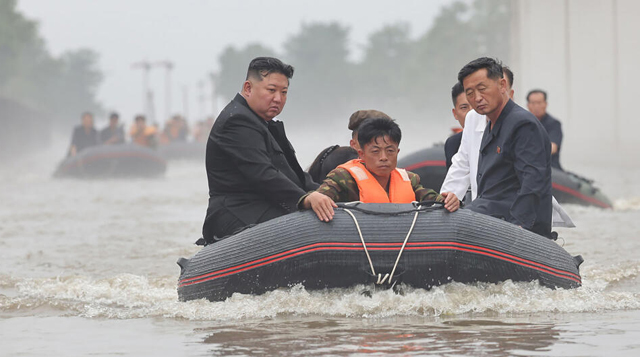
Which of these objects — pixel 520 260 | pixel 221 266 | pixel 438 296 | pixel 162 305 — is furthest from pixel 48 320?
pixel 520 260

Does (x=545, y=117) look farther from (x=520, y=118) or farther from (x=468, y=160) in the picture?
(x=520, y=118)

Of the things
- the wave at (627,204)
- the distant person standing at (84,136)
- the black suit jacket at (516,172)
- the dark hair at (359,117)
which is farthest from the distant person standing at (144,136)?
the black suit jacket at (516,172)

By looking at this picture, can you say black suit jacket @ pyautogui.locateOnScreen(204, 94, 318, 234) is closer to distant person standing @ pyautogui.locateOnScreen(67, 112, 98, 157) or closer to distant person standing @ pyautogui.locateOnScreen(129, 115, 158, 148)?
distant person standing @ pyautogui.locateOnScreen(67, 112, 98, 157)

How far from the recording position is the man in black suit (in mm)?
5828

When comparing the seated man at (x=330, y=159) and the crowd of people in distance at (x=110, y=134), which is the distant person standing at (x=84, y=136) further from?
the seated man at (x=330, y=159)

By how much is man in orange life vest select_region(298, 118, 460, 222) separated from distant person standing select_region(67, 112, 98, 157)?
1678 cm

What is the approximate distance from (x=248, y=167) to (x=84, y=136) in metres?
17.0

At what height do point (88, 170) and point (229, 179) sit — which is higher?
point (88, 170)

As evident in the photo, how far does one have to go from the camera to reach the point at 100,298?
677cm

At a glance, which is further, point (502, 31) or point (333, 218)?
point (502, 31)

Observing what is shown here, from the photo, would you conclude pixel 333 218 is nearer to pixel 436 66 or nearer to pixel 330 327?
pixel 330 327

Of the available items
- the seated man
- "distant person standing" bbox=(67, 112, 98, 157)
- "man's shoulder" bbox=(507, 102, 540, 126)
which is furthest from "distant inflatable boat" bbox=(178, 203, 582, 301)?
"distant person standing" bbox=(67, 112, 98, 157)

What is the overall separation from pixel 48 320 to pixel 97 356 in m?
1.52

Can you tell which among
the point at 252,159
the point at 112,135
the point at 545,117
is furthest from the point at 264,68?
the point at 112,135
